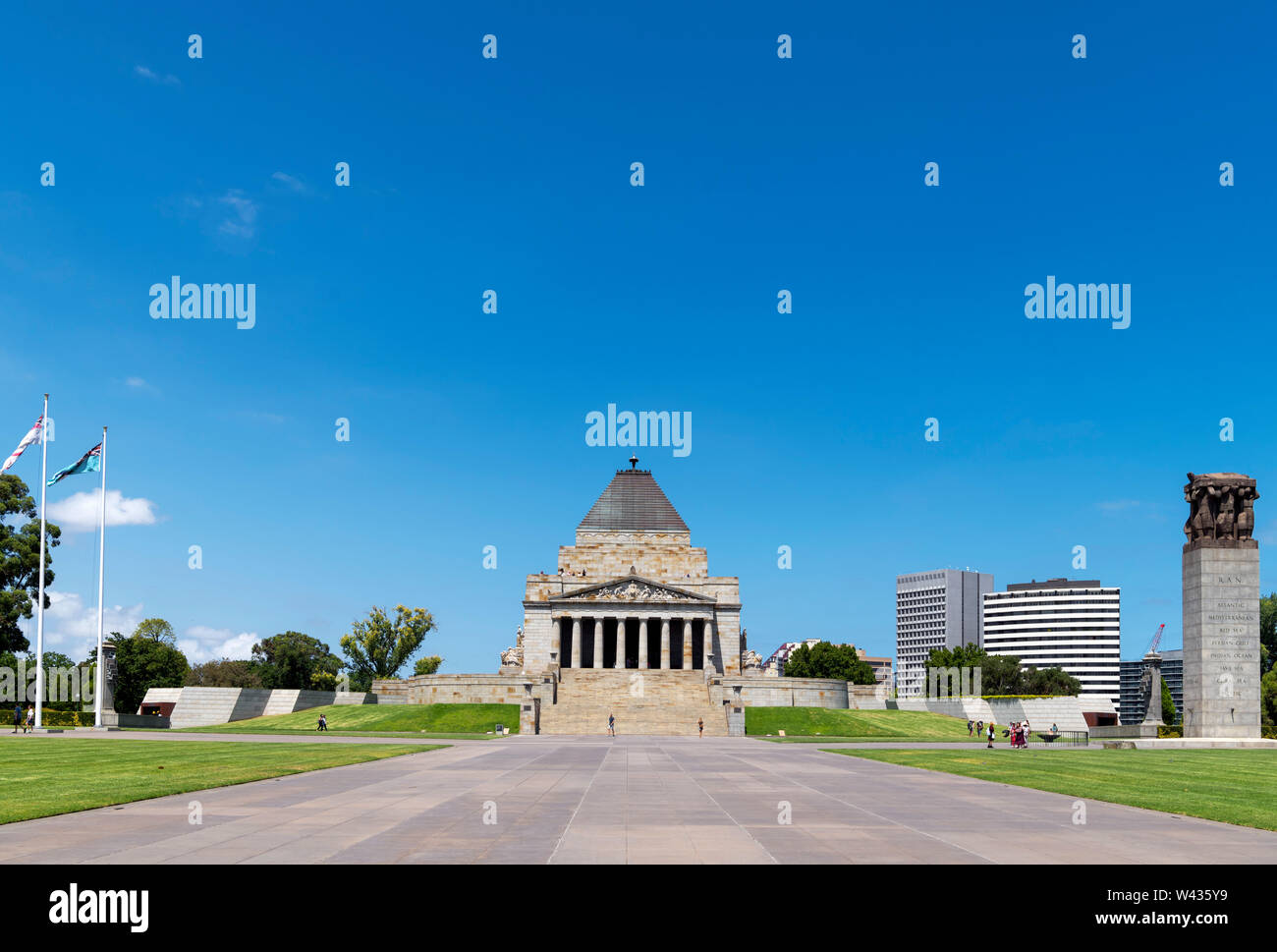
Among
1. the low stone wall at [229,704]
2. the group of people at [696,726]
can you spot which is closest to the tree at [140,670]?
the low stone wall at [229,704]

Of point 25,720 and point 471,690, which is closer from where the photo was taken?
point 25,720

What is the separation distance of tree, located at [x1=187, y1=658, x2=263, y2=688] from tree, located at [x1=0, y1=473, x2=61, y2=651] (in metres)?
59.7

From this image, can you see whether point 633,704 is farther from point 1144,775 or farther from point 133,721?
point 1144,775

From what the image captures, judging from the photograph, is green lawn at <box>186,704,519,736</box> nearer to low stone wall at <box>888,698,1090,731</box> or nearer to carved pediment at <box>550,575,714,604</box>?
carved pediment at <box>550,575,714,604</box>

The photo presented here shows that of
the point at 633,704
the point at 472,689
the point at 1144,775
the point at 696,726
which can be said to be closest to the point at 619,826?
the point at 1144,775

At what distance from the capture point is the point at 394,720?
3120 inches

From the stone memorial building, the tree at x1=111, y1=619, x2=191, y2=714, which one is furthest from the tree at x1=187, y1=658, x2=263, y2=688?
the stone memorial building

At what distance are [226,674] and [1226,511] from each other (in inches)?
5019

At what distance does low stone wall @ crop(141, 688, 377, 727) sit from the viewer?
90.2 m

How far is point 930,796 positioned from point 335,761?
65.5 ft
